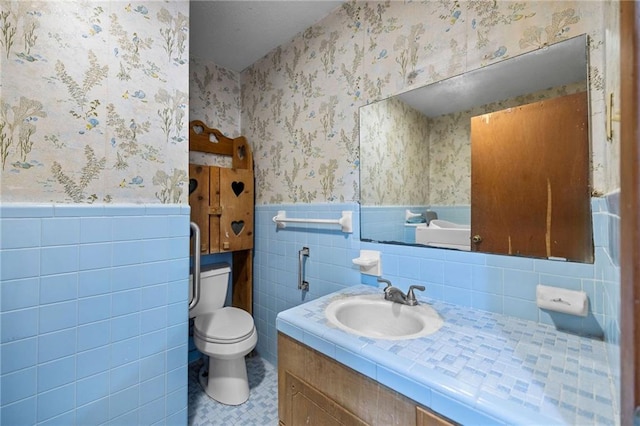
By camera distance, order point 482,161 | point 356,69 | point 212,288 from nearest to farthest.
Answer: point 482,161 → point 356,69 → point 212,288

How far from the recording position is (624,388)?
323 mm

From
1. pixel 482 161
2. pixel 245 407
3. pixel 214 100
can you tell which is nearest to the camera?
pixel 482 161

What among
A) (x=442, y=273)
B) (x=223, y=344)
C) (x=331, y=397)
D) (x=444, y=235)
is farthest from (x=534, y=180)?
(x=223, y=344)

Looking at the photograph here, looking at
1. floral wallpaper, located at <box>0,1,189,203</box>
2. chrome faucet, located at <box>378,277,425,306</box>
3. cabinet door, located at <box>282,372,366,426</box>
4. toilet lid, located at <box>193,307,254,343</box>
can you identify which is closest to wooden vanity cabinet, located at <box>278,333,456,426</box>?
cabinet door, located at <box>282,372,366,426</box>

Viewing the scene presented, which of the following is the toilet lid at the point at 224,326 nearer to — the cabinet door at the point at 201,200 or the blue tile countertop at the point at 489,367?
the cabinet door at the point at 201,200

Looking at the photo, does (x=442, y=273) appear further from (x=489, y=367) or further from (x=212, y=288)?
(x=212, y=288)

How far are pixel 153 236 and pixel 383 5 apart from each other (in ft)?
5.16

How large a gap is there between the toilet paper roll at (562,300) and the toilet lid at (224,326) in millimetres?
1414

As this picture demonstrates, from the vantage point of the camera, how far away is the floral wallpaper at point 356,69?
0.86 metres

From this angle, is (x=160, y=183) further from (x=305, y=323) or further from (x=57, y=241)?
(x=305, y=323)

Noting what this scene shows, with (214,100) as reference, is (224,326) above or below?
below

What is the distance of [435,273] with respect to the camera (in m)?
1.13

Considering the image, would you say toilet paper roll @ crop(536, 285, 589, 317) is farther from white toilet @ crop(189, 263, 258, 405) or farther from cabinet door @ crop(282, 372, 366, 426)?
white toilet @ crop(189, 263, 258, 405)

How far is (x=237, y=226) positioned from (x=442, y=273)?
1436mm
